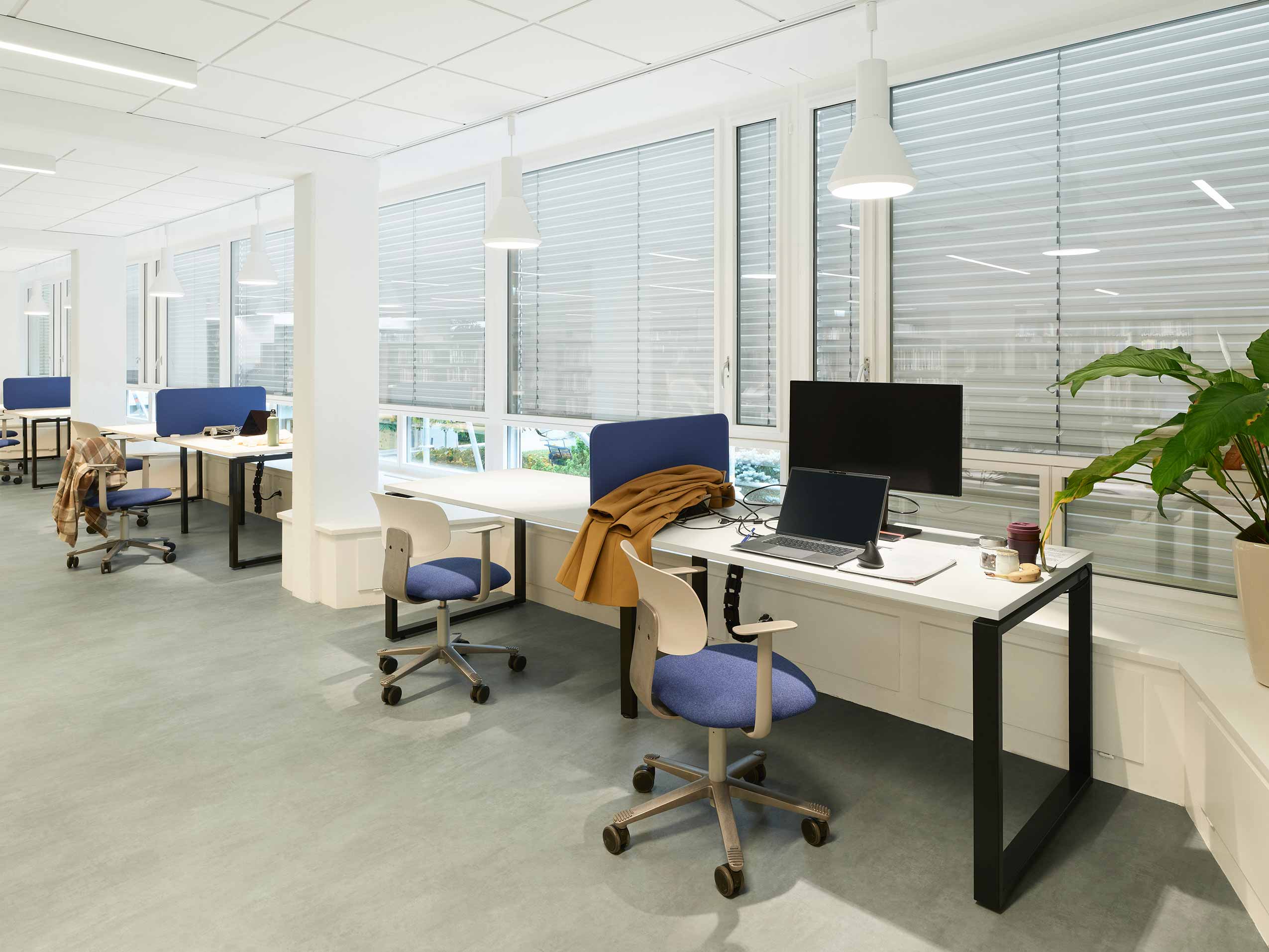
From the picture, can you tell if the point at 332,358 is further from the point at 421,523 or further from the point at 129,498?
the point at 129,498

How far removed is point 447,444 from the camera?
6.02 m

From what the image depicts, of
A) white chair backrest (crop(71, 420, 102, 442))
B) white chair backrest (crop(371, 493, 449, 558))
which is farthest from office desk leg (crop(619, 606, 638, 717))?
white chair backrest (crop(71, 420, 102, 442))

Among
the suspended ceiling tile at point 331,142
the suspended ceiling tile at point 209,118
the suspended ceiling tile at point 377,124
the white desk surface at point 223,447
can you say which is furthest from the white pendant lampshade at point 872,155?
the white desk surface at point 223,447

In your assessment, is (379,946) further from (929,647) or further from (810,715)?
(929,647)

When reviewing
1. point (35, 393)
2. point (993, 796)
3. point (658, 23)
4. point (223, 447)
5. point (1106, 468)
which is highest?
point (658, 23)

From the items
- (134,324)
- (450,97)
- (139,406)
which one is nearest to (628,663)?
(450,97)

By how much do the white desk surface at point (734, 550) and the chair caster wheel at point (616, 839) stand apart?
838mm

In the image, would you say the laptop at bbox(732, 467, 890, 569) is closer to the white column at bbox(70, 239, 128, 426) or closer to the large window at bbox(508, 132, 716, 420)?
the large window at bbox(508, 132, 716, 420)

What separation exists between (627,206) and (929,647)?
2877mm

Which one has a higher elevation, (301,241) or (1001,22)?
(1001,22)

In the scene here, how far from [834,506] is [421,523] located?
1609 millimetres

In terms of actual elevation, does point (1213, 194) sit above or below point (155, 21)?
below

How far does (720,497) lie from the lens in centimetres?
332

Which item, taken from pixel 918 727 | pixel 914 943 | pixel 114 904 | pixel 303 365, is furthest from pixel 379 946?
pixel 303 365
